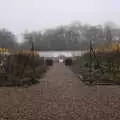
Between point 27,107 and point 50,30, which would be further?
point 50,30

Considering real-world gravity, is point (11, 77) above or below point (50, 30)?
below

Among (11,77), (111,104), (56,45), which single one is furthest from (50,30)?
(111,104)

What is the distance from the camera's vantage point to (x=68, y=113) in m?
8.69

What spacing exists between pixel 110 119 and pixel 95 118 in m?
0.36

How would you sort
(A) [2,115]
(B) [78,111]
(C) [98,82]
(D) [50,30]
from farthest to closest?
(D) [50,30] → (C) [98,82] → (B) [78,111] → (A) [2,115]

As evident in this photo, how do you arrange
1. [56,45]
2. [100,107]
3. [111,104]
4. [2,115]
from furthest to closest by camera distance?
[56,45] → [111,104] → [100,107] → [2,115]

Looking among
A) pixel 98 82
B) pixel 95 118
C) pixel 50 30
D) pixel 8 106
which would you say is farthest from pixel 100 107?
pixel 50 30

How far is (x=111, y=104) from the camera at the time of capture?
10367mm

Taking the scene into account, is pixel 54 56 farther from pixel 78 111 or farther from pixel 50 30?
pixel 78 111

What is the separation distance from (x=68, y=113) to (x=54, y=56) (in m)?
73.9

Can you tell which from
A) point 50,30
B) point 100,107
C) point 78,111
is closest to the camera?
point 78,111

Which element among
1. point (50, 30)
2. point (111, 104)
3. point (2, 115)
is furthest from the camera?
point (50, 30)

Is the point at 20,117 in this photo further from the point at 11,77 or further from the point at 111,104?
the point at 11,77

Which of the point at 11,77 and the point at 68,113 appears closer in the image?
the point at 68,113
